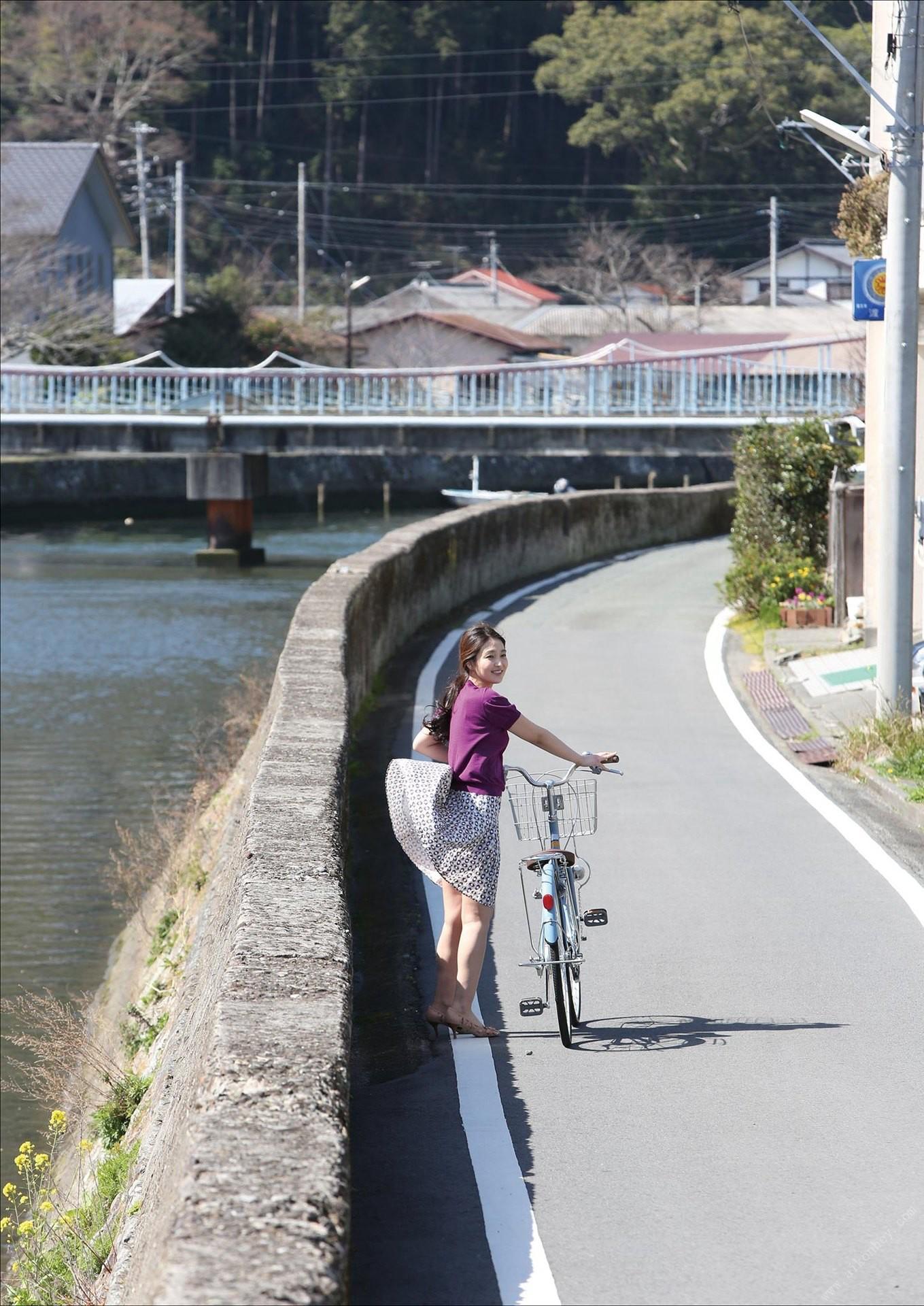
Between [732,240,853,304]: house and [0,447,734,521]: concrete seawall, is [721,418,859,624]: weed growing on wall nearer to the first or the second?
[0,447,734,521]: concrete seawall

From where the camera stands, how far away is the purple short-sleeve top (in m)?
6.68

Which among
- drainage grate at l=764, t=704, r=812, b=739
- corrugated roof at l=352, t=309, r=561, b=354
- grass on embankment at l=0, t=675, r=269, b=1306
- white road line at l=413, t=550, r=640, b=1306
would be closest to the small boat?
corrugated roof at l=352, t=309, r=561, b=354

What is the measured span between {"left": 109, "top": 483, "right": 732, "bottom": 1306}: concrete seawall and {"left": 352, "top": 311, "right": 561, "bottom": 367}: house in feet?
217

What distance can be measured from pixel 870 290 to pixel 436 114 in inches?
3906

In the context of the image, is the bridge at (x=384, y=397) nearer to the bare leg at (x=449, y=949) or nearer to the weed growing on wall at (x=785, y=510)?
the weed growing on wall at (x=785, y=510)

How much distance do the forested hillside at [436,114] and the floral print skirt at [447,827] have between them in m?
88.2

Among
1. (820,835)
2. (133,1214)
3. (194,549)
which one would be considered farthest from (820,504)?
(194,549)

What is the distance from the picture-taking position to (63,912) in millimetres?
15188

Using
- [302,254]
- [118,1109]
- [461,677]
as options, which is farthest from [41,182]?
[461,677]

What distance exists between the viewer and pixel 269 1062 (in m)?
4.86

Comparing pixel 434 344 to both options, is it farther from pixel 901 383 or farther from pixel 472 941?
pixel 472 941

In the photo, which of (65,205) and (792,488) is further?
(65,205)

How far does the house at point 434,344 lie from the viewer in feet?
252

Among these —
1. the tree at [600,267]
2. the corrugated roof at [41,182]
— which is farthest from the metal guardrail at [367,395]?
the tree at [600,267]
